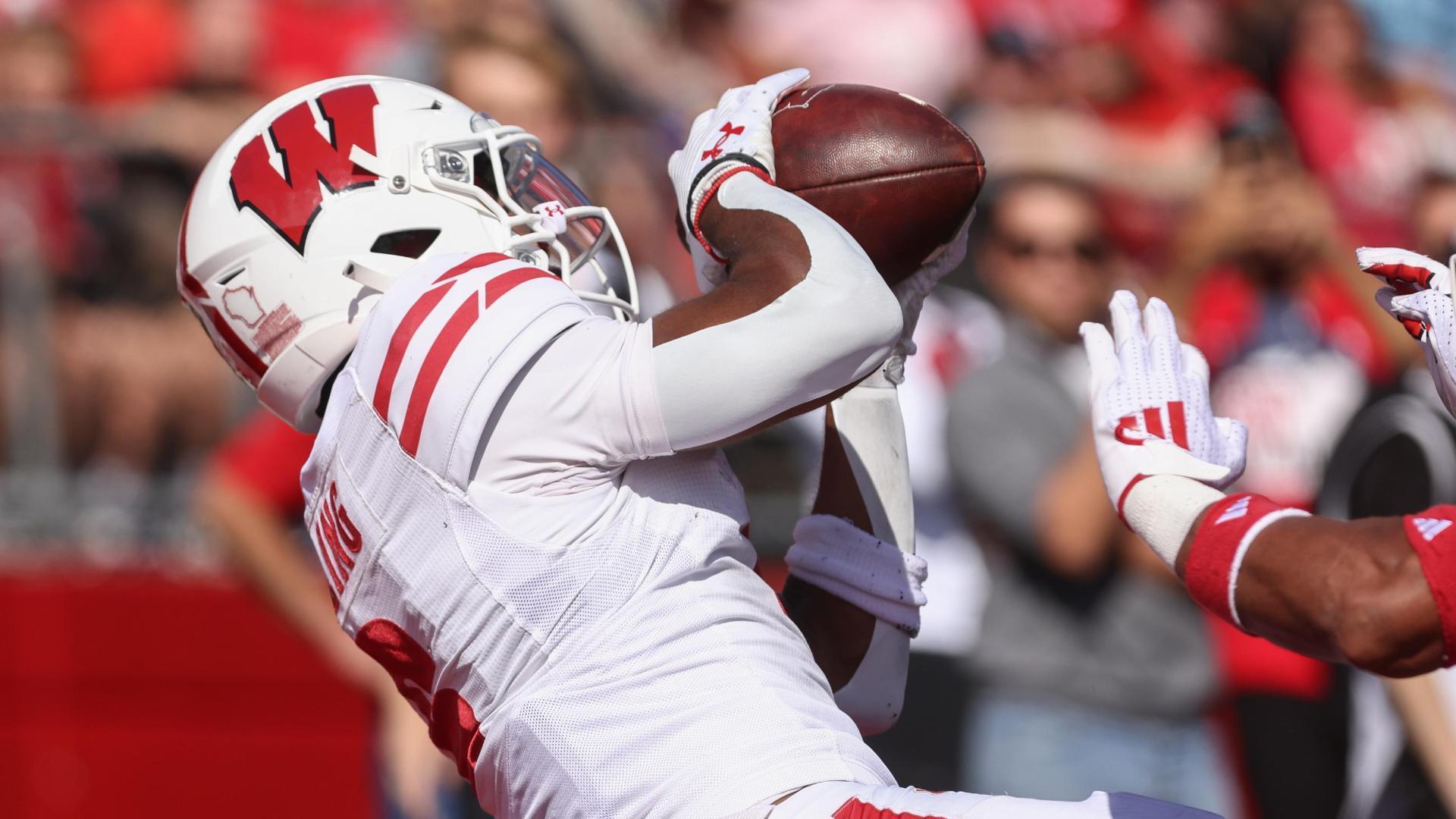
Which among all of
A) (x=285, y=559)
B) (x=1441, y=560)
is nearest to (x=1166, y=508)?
(x=1441, y=560)

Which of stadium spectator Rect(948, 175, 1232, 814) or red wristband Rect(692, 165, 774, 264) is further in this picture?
stadium spectator Rect(948, 175, 1232, 814)

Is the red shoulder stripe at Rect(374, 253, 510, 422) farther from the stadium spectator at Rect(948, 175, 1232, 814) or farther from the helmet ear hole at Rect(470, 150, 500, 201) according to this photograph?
the stadium spectator at Rect(948, 175, 1232, 814)

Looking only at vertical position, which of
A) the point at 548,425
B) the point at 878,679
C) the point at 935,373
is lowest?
the point at 935,373

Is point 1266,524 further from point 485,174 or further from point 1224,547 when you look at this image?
point 485,174

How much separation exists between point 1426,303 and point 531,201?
4.09ft

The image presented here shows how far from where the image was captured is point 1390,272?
2.09 m

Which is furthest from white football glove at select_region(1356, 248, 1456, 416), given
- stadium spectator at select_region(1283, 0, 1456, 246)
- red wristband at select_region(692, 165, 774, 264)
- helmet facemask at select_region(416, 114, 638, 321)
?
stadium spectator at select_region(1283, 0, 1456, 246)

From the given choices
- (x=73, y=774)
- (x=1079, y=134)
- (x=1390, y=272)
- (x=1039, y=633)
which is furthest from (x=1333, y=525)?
(x=73, y=774)

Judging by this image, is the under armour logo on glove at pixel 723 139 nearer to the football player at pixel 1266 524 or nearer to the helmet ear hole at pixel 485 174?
the helmet ear hole at pixel 485 174

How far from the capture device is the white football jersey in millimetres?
2020

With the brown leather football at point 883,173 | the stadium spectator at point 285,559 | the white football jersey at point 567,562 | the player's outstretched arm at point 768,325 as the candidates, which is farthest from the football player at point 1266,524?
the stadium spectator at point 285,559

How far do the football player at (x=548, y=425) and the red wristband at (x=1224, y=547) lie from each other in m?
0.27

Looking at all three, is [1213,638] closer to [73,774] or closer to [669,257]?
[669,257]

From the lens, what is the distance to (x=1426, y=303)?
6.66 ft
